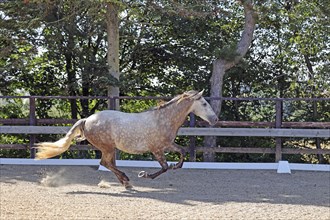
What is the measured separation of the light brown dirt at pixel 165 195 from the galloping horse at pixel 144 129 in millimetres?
630

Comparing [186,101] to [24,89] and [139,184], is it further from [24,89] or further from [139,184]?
[24,89]

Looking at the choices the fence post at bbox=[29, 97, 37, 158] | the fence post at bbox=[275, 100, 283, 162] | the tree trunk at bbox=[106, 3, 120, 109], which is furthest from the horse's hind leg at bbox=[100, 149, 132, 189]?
the fence post at bbox=[275, 100, 283, 162]

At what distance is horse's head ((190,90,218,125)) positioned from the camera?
28.3 feet

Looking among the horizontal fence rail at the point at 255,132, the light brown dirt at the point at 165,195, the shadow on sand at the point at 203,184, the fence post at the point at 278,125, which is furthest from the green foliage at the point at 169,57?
the light brown dirt at the point at 165,195

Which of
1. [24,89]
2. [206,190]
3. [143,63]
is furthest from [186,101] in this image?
[24,89]

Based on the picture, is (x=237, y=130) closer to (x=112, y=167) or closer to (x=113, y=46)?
(x=113, y=46)

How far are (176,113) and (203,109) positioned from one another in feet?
1.38

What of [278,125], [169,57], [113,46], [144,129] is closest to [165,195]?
[144,129]

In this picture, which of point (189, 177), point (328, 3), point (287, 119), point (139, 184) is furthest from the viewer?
point (287, 119)

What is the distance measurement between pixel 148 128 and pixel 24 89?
7.73 metres

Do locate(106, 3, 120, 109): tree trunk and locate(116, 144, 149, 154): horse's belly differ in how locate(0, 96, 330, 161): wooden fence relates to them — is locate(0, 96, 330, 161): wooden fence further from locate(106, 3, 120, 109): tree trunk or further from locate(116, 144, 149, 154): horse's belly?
locate(116, 144, 149, 154): horse's belly

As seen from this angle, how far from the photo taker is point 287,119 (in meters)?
14.7

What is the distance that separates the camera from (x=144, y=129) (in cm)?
875

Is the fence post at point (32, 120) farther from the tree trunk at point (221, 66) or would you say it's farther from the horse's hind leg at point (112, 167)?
the horse's hind leg at point (112, 167)
